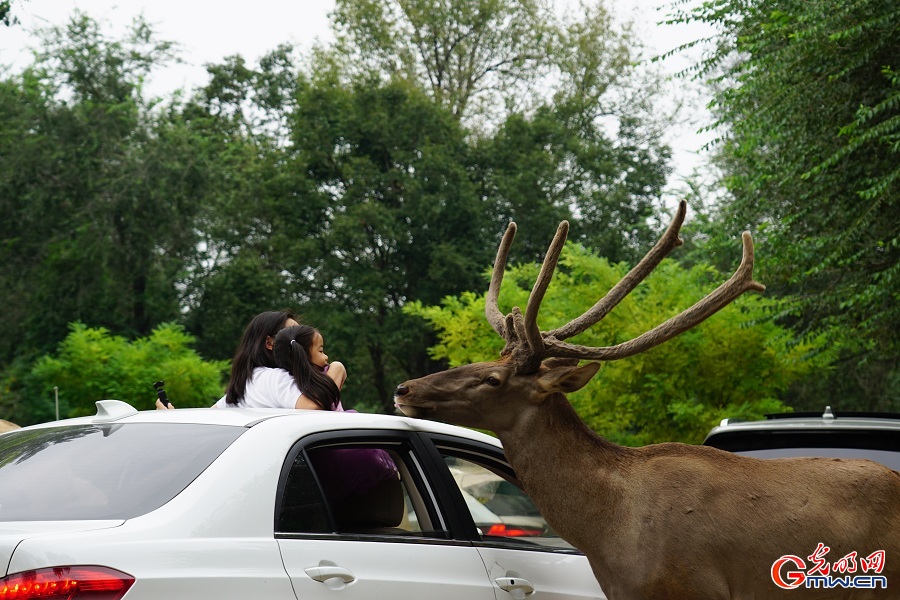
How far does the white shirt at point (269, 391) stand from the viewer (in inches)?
223

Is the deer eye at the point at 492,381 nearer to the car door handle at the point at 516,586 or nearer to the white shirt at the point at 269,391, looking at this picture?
the car door handle at the point at 516,586

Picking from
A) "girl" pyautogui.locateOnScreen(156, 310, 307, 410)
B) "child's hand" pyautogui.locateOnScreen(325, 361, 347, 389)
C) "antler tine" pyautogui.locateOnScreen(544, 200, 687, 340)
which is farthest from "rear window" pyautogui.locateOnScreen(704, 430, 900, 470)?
"girl" pyautogui.locateOnScreen(156, 310, 307, 410)

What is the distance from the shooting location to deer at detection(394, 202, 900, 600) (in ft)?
14.0

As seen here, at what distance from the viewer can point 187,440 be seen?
4102 millimetres

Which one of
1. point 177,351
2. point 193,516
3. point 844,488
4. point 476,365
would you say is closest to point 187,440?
point 193,516

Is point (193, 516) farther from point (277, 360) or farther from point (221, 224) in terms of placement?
point (221, 224)

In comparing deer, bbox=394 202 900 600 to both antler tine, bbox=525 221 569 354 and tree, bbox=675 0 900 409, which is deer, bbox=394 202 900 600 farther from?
tree, bbox=675 0 900 409

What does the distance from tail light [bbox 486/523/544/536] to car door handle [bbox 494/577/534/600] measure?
0.86 metres

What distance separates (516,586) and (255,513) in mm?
1419

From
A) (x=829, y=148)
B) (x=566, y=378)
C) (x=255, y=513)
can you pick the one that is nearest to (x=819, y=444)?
(x=566, y=378)

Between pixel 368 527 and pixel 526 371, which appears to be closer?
pixel 368 527

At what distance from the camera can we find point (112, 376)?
2395cm

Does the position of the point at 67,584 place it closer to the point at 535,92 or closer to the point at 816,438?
the point at 816,438

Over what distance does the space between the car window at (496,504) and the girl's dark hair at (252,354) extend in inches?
51.0
